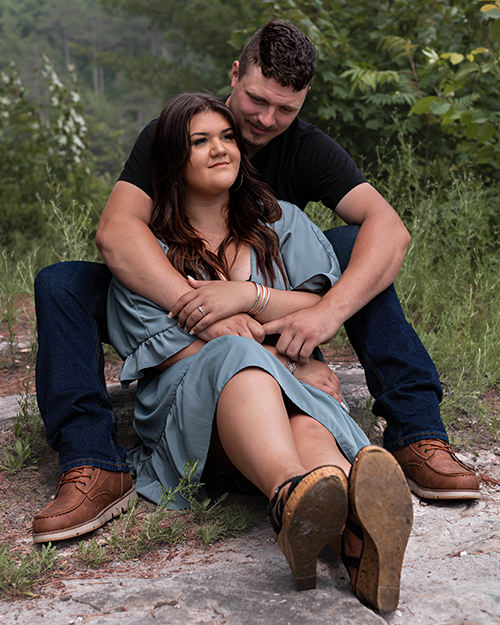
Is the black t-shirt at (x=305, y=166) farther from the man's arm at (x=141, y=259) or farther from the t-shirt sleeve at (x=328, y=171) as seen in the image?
the man's arm at (x=141, y=259)

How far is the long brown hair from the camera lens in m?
2.57

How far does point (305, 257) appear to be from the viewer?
2.67 meters

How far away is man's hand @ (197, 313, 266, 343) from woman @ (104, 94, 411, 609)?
0.04 m

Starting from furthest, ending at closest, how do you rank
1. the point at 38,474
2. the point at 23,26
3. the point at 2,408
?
the point at 23,26
the point at 2,408
the point at 38,474

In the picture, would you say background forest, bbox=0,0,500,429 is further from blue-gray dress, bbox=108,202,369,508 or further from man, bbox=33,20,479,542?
blue-gray dress, bbox=108,202,369,508

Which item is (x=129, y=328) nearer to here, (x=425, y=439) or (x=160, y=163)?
(x=160, y=163)

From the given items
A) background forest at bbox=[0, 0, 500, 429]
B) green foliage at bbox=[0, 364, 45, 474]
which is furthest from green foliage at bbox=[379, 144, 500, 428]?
green foliage at bbox=[0, 364, 45, 474]

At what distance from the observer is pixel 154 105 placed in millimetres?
33719

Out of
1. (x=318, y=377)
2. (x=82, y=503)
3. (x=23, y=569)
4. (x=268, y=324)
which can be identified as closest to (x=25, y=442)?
(x=82, y=503)

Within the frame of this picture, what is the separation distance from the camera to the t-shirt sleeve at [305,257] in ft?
8.71

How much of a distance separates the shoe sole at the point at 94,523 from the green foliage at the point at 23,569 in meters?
0.03

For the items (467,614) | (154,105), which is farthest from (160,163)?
(154,105)

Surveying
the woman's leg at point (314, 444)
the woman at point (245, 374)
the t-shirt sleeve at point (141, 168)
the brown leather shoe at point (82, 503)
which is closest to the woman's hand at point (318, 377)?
the woman at point (245, 374)

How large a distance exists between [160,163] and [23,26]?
4968cm
